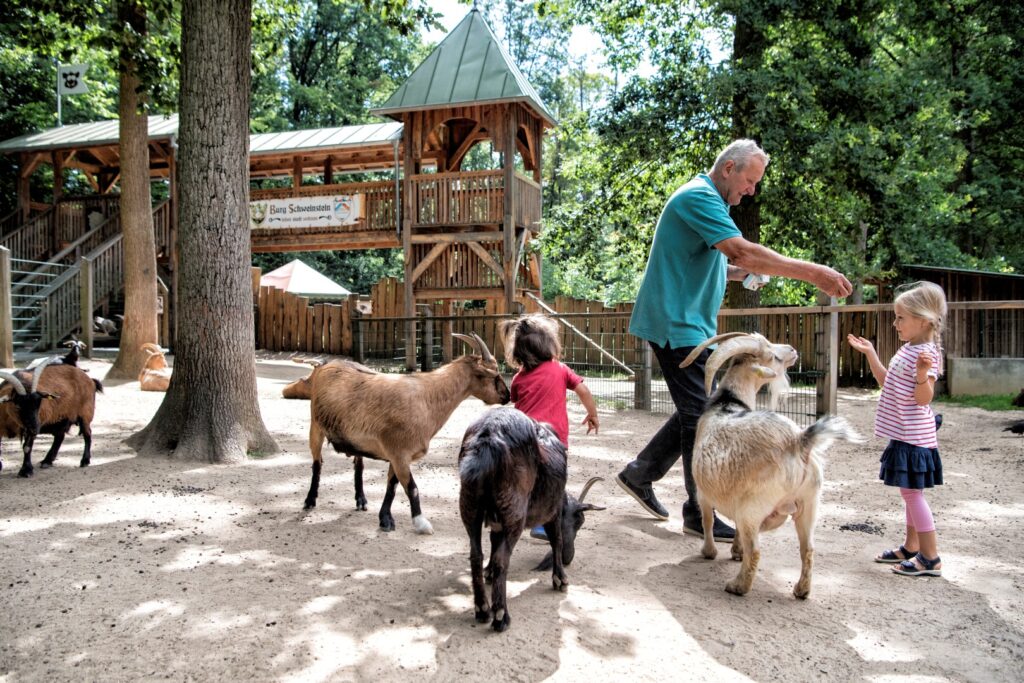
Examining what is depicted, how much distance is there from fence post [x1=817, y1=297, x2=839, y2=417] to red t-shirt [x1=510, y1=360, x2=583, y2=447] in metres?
5.85

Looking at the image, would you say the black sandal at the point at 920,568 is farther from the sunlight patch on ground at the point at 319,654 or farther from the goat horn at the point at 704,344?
the sunlight patch on ground at the point at 319,654

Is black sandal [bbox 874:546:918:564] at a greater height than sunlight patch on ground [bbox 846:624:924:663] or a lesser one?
greater

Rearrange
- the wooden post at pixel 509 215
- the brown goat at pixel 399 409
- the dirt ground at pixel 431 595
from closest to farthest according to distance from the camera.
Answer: the dirt ground at pixel 431 595 → the brown goat at pixel 399 409 → the wooden post at pixel 509 215

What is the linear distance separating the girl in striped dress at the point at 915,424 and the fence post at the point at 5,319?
9.80 m

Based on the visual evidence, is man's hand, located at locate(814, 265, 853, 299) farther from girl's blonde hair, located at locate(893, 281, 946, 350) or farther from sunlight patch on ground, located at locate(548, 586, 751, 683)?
sunlight patch on ground, located at locate(548, 586, 751, 683)

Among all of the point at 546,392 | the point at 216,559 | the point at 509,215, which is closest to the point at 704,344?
the point at 546,392

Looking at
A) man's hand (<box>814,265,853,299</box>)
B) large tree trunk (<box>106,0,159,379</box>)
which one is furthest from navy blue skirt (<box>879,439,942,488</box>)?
large tree trunk (<box>106,0,159,379</box>)

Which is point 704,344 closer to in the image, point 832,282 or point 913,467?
point 832,282

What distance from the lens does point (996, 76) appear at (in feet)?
57.6

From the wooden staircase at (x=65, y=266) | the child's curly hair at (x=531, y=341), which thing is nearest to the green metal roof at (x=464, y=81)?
the wooden staircase at (x=65, y=266)

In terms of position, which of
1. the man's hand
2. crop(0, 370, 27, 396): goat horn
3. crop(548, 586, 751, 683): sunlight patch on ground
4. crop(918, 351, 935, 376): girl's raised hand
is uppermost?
the man's hand

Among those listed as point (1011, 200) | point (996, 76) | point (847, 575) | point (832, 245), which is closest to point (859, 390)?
point (832, 245)

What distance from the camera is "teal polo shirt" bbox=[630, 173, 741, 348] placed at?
160 inches

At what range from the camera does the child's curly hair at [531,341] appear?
12.8 feet
